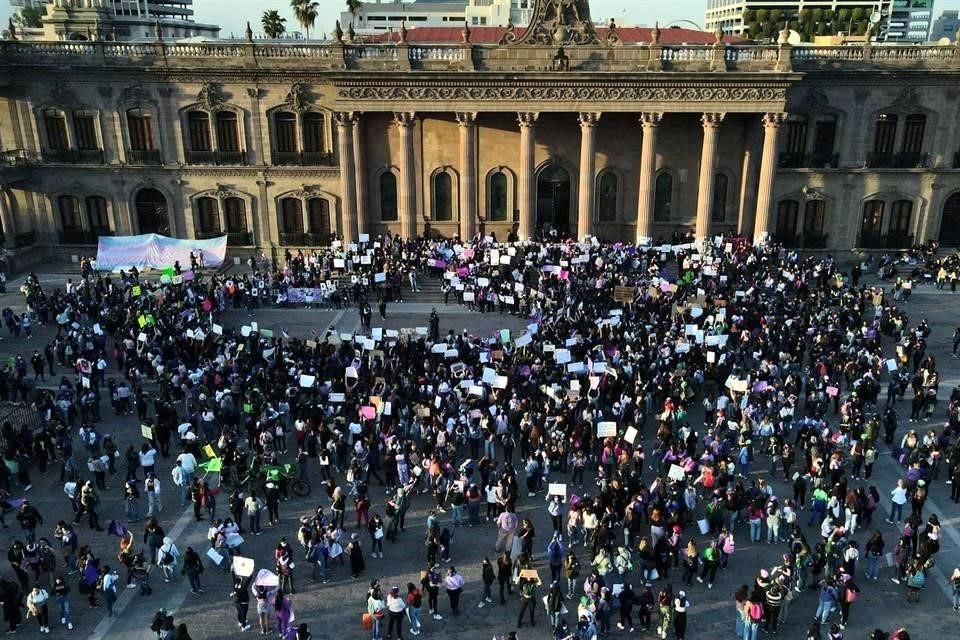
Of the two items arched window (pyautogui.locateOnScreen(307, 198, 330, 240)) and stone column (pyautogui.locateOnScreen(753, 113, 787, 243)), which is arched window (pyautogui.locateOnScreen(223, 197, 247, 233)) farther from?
stone column (pyautogui.locateOnScreen(753, 113, 787, 243))

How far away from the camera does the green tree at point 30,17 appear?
111688 millimetres

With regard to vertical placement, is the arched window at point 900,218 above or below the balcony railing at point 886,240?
above

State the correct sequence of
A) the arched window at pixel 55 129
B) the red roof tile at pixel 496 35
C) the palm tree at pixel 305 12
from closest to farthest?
the arched window at pixel 55 129 → the red roof tile at pixel 496 35 → the palm tree at pixel 305 12

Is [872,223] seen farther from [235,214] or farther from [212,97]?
[212,97]

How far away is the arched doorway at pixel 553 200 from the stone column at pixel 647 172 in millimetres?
4485

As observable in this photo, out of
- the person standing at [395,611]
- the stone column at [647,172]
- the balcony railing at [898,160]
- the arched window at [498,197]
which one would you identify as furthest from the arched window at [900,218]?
the person standing at [395,611]

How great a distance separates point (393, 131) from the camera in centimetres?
4444

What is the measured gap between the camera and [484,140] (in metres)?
45.3

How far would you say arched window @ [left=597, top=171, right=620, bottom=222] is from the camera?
45406 mm

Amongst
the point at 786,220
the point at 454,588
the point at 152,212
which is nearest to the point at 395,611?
the point at 454,588

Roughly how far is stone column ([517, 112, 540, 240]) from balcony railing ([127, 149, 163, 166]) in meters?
20.8

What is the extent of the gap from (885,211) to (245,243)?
3783 centimetres

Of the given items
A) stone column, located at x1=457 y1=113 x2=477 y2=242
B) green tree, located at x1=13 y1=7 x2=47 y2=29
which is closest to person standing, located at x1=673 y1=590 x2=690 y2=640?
stone column, located at x1=457 y1=113 x2=477 y2=242

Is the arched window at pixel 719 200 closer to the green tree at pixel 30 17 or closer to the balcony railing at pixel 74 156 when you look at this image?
the balcony railing at pixel 74 156
